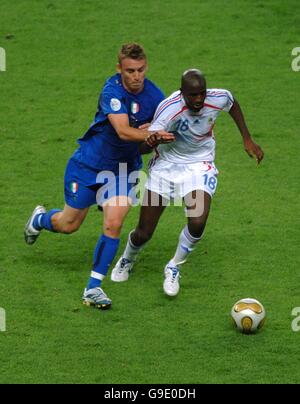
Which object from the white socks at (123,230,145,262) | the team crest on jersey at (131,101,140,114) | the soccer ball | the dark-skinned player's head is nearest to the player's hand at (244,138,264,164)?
the dark-skinned player's head

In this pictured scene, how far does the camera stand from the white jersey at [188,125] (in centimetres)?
979

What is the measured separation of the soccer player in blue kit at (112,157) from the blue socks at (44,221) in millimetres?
88

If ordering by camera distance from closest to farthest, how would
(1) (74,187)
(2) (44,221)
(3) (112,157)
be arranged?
(3) (112,157) → (1) (74,187) → (2) (44,221)

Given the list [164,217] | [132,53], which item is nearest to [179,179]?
[132,53]

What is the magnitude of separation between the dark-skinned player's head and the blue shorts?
0.91m

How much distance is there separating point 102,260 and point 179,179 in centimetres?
100

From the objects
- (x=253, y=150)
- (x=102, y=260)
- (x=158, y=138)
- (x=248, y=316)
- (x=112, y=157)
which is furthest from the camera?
(x=112, y=157)

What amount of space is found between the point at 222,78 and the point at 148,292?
6.08 m

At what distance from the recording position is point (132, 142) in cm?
995

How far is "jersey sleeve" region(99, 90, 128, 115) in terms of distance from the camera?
974 centimetres

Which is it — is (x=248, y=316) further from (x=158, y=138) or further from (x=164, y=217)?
(x=164, y=217)

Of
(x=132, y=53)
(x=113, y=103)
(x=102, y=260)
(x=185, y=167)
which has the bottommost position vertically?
(x=102, y=260)

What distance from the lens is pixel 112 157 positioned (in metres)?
10.2
